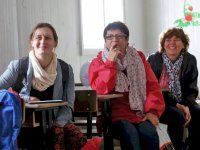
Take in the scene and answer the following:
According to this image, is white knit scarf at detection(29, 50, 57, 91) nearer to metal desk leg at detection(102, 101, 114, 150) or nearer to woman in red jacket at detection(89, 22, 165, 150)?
woman in red jacket at detection(89, 22, 165, 150)

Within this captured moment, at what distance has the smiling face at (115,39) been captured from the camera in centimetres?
270

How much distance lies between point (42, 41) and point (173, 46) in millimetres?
1261

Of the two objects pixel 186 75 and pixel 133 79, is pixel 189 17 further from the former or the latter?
pixel 133 79

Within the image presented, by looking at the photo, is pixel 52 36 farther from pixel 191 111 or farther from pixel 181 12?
pixel 181 12

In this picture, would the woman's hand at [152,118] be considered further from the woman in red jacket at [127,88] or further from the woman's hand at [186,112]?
the woman's hand at [186,112]

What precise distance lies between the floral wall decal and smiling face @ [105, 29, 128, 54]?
8.11 feet

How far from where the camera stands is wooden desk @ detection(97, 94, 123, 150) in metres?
2.34

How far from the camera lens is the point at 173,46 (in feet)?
10.6

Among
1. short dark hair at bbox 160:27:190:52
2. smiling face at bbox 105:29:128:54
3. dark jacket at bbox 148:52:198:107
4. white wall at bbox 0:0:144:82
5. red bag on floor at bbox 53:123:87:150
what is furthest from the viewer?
white wall at bbox 0:0:144:82

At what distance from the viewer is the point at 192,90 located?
10.3 feet

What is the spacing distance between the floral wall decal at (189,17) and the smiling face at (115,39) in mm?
2471

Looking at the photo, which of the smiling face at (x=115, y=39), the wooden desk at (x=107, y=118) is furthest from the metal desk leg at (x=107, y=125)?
the smiling face at (x=115, y=39)

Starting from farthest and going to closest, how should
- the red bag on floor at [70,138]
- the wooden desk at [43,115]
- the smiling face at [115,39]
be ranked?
1. the smiling face at [115,39]
2. the red bag on floor at [70,138]
3. the wooden desk at [43,115]

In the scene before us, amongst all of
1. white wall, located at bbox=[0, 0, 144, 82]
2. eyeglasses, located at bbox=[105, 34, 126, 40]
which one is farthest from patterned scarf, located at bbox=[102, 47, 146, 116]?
white wall, located at bbox=[0, 0, 144, 82]
